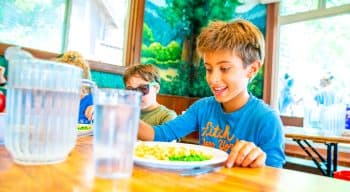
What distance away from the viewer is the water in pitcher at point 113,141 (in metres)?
0.47

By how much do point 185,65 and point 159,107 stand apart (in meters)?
2.38

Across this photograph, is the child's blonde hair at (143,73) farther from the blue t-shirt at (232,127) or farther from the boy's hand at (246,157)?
the boy's hand at (246,157)

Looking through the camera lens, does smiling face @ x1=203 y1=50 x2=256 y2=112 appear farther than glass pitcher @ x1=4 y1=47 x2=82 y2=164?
Yes

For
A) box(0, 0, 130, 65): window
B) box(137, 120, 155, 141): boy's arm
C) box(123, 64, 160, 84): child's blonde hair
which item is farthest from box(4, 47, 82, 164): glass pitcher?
box(0, 0, 130, 65): window

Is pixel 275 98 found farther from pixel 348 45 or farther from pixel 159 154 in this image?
pixel 159 154

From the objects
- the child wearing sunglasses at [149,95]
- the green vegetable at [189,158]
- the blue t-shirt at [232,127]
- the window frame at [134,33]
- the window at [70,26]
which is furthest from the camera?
the window frame at [134,33]

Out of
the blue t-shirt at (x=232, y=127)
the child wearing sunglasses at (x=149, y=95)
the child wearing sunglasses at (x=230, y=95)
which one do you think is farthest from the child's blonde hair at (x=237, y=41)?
the child wearing sunglasses at (x=149, y=95)

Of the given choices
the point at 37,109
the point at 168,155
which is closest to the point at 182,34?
the point at 168,155

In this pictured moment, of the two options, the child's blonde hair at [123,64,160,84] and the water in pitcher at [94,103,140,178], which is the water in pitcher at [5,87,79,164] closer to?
the water in pitcher at [94,103,140,178]

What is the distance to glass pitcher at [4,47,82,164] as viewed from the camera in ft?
1.65

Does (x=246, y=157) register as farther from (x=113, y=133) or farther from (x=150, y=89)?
(x=150, y=89)

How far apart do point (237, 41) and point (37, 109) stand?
2.78ft

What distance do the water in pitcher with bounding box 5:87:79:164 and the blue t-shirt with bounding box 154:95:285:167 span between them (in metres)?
0.58

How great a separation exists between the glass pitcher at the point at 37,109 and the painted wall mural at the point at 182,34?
3.14 meters
